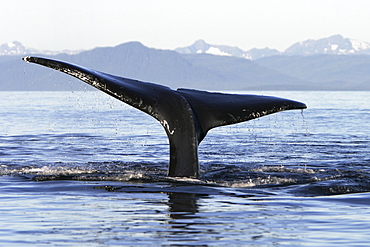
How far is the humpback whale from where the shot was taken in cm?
909

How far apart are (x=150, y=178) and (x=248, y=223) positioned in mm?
3652

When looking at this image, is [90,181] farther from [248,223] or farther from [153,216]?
[248,223]

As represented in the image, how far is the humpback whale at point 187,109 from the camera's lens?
358 inches

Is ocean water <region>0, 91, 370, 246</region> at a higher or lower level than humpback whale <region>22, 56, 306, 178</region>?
lower

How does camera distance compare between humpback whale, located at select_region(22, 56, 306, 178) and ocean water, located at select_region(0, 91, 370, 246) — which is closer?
ocean water, located at select_region(0, 91, 370, 246)

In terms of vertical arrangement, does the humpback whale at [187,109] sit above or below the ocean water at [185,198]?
above

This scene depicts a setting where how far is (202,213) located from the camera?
317 inches

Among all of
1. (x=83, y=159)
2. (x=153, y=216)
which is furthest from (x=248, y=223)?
(x=83, y=159)

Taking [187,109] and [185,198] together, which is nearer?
[185,198]

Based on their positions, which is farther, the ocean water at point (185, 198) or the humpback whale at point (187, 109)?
the humpback whale at point (187, 109)

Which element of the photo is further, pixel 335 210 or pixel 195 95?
pixel 195 95

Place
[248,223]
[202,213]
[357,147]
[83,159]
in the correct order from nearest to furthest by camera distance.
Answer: [248,223], [202,213], [83,159], [357,147]

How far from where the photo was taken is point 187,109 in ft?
30.8

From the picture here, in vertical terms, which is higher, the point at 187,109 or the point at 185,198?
the point at 187,109
